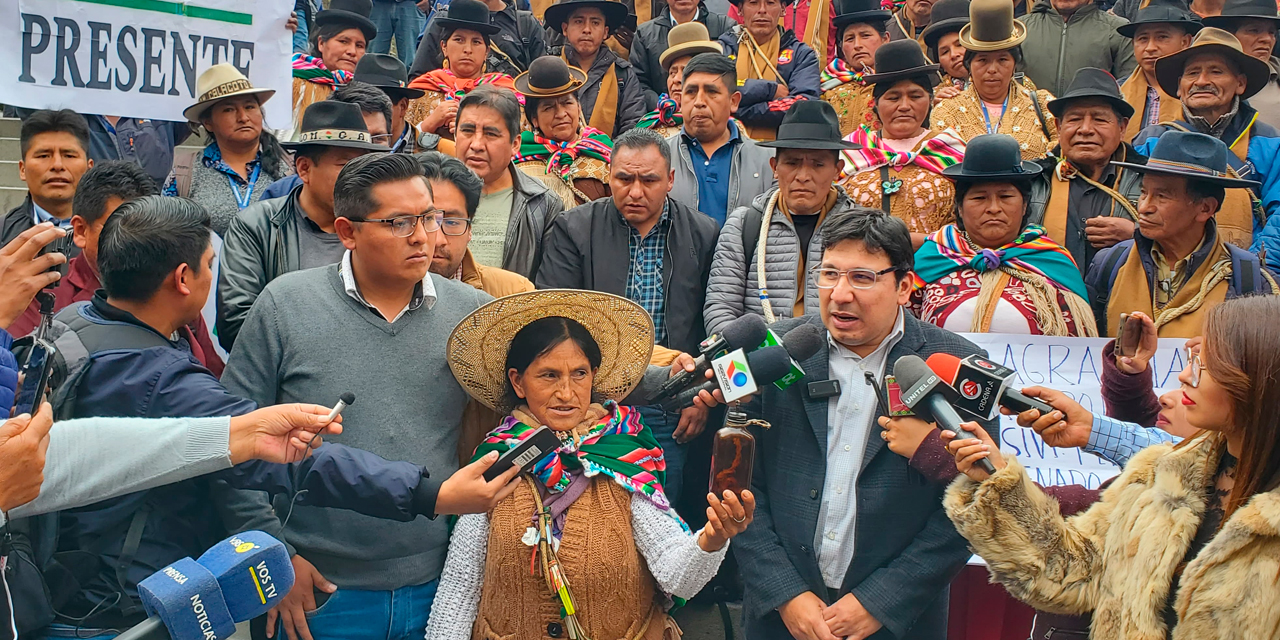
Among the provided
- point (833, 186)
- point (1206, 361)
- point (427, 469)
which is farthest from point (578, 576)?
point (833, 186)

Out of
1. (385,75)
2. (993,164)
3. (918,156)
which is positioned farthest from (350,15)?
(993,164)

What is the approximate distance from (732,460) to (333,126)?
2.80 m

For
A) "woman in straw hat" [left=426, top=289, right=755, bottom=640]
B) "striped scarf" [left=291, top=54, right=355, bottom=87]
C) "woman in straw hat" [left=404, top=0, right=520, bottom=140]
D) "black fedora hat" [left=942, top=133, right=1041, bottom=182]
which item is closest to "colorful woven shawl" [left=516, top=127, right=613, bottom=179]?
"woman in straw hat" [left=404, top=0, right=520, bottom=140]

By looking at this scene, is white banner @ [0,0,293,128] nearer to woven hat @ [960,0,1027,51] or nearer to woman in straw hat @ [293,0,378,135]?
woman in straw hat @ [293,0,378,135]

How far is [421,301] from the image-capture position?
3.88 meters

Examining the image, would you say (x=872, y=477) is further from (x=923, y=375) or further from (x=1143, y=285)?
(x=1143, y=285)

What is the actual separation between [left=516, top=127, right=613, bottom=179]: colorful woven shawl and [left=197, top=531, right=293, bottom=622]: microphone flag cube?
4.62 metres

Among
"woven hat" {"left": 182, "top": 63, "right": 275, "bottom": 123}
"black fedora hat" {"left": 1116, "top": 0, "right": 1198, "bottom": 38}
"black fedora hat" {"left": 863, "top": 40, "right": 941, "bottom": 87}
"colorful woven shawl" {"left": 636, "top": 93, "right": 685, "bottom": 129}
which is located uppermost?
"black fedora hat" {"left": 1116, "top": 0, "right": 1198, "bottom": 38}

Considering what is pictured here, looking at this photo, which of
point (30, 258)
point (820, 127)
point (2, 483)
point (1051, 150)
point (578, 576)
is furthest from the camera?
point (1051, 150)

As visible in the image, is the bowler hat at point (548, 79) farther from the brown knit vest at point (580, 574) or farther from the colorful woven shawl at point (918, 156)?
the brown knit vest at point (580, 574)

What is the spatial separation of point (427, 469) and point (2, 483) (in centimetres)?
140

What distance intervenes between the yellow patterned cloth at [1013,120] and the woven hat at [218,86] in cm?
428

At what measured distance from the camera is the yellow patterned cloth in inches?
278

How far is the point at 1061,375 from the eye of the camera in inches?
195
